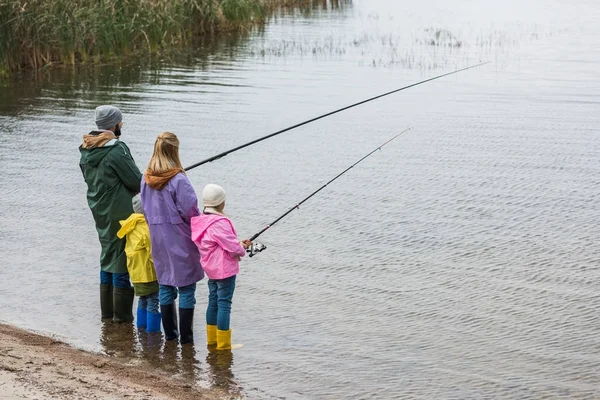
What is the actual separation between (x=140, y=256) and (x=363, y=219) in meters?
3.45

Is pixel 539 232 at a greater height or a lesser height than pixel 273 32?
lesser

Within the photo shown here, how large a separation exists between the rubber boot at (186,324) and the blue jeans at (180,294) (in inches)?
1.8

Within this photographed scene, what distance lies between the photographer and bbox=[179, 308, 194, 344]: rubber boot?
5.81 metres

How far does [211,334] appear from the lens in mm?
5875

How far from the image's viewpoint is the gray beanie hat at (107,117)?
5.80 meters

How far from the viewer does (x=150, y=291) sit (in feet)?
19.4

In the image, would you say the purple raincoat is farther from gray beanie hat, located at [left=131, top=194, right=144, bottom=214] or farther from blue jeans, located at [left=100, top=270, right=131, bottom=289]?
blue jeans, located at [left=100, top=270, right=131, bottom=289]

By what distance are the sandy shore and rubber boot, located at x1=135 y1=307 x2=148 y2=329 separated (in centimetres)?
45

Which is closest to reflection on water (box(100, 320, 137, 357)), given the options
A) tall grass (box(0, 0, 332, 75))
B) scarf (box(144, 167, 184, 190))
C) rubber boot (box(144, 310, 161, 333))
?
rubber boot (box(144, 310, 161, 333))

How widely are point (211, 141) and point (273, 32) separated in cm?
1315

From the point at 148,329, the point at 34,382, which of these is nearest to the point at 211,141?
the point at 148,329

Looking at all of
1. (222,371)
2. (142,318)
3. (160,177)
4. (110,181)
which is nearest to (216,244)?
(160,177)

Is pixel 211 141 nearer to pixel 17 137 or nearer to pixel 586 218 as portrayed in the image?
pixel 17 137

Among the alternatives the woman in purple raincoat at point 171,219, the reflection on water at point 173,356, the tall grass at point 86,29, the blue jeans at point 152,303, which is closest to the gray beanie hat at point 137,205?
the woman in purple raincoat at point 171,219
